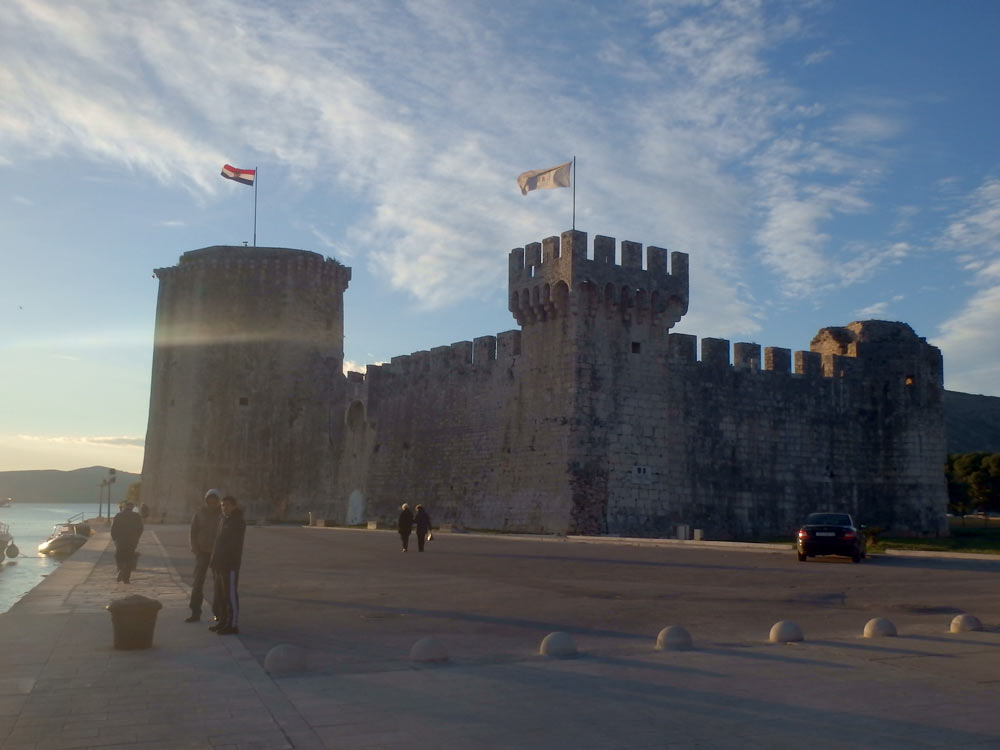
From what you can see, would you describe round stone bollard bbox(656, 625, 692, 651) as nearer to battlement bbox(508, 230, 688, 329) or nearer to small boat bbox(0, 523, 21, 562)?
battlement bbox(508, 230, 688, 329)

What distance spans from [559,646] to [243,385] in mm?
39816

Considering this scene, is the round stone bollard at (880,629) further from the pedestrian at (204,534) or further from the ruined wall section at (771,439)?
the ruined wall section at (771,439)

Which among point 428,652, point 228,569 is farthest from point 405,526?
point 428,652

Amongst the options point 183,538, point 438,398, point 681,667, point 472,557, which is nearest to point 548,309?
point 438,398

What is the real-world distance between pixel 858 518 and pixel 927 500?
2.65 meters

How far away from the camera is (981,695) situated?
21.2 feet

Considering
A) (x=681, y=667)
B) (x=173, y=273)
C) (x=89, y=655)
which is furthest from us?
(x=173, y=273)

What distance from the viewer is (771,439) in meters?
31.8

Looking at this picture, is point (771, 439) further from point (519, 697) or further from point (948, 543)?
point (519, 697)

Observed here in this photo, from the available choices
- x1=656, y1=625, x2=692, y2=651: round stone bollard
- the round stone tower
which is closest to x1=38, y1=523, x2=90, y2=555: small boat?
the round stone tower

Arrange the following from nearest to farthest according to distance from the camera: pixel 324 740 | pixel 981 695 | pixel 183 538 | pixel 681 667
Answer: pixel 324 740
pixel 981 695
pixel 681 667
pixel 183 538

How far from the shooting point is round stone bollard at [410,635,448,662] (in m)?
7.58

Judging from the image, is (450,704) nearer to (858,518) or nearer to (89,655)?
(89,655)

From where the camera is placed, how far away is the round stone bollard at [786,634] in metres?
8.66
